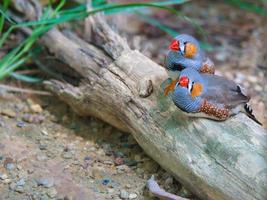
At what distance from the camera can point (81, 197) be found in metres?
2.36

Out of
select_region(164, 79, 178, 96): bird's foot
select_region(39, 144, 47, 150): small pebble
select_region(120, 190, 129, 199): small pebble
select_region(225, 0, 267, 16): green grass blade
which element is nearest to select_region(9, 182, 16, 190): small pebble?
select_region(39, 144, 47, 150): small pebble

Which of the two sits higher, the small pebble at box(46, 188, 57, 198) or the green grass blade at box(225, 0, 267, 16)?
the green grass blade at box(225, 0, 267, 16)

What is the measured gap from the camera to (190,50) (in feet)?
7.97

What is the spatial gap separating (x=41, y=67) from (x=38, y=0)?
53 centimetres

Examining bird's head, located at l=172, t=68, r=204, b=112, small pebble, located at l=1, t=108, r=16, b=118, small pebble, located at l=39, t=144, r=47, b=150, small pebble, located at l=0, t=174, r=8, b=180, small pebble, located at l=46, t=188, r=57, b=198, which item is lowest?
small pebble, located at l=46, t=188, r=57, b=198

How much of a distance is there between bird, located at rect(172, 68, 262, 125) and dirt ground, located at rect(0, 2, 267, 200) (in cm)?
40

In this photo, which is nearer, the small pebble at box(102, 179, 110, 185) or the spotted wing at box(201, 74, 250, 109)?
the spotted wing at box(201, 74, 250, 109)

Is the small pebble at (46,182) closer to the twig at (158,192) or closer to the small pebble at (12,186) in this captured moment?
the small pebble at (12,186)

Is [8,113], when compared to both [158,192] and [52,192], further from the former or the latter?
[158,192]

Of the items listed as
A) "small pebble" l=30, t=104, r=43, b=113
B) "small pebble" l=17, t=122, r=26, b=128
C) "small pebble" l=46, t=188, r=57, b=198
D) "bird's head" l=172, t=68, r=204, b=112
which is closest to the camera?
"bird's head" l=172, t=68, r=204, b=112

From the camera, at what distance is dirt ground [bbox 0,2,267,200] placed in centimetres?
243

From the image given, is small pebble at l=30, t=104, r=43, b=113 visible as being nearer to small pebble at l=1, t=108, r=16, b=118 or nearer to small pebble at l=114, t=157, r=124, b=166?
small pebble at l=1, t=108, r=16, b=118

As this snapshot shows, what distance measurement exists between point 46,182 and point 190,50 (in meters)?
0.95

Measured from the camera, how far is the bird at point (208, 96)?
7.40 ft
